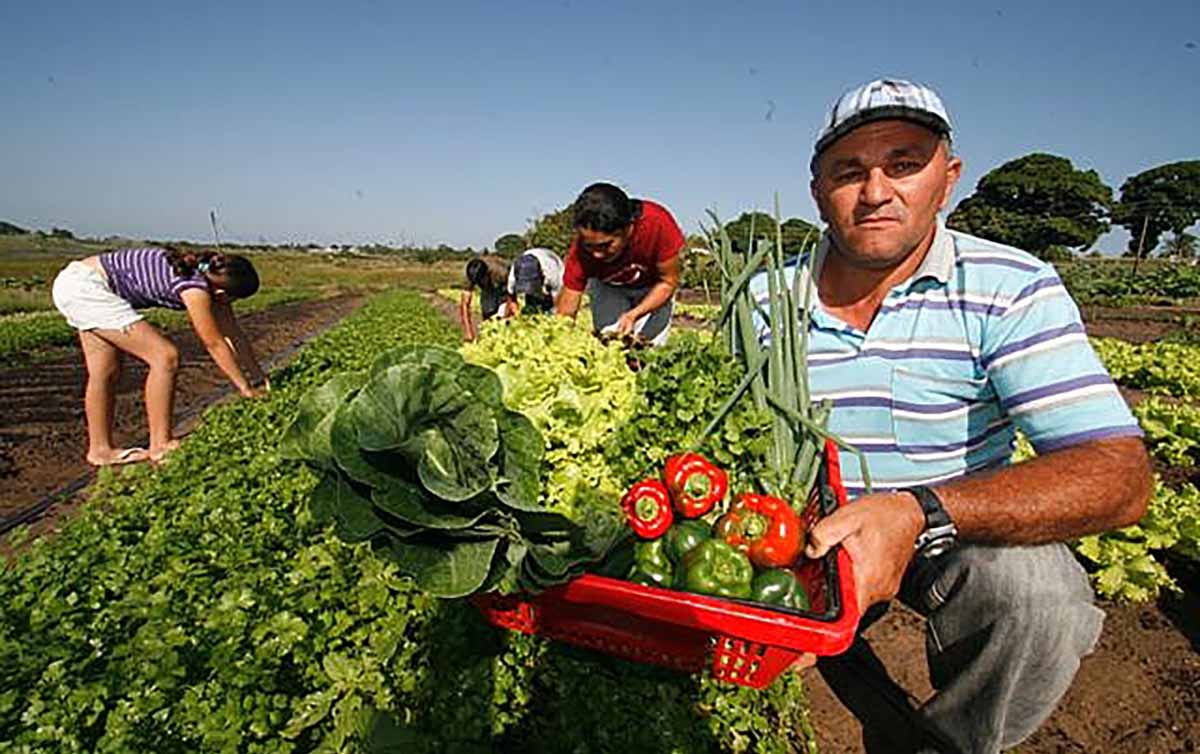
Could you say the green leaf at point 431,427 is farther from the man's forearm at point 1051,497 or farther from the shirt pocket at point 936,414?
the shirt pocket at point 936,414

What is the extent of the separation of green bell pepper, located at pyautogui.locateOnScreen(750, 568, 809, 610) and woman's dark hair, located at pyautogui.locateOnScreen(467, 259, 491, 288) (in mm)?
8260

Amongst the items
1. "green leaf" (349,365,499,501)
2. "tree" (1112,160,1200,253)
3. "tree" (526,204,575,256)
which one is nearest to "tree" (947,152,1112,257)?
"tree" (1112,160,1200,253)

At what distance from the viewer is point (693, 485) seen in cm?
203

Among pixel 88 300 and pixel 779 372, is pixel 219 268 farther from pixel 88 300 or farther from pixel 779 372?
pixel 779 372

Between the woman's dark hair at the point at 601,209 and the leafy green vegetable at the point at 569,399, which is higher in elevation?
the woman's dark hair at the point at 601,209

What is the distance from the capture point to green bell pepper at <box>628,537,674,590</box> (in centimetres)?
189

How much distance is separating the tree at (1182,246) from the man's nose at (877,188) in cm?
7237

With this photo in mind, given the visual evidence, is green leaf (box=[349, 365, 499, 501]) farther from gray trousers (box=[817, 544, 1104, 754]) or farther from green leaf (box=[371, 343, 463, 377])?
gray trousers (box=[817, 544, 1104, 754])

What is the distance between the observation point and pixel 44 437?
7.97 meters

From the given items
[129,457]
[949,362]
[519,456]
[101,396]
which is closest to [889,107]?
[949,362]

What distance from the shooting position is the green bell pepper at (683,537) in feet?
6.34

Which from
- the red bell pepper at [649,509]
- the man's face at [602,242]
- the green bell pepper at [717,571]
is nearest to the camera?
the green bell pepper at [717,571]

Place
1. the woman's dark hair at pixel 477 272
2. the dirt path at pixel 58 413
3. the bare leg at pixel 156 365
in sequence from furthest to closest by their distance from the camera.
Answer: the woman's dark hair at pixel 477 272 < the dirt path at pixel 58 413 < the bare leg at pixel 156 365

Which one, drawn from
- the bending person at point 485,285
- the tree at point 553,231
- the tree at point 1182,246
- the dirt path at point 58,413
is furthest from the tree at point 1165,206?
the dirt path at point 58,413
